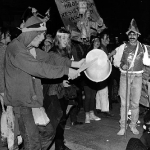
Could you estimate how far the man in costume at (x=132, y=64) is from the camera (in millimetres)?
5309

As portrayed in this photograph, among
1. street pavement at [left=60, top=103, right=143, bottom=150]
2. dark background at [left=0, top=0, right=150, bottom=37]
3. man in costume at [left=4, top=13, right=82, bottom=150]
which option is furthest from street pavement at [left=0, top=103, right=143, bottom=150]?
dark background at [left=0, top=0, right=150, bottom=37]

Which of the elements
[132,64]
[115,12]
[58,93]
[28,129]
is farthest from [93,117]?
[115,12]

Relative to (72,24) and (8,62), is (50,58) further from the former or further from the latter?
(72,24)

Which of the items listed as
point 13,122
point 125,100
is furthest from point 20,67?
point 125,100

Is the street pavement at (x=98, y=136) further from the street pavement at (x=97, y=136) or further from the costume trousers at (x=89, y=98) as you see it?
the costume trousers at (x=89, y=98)

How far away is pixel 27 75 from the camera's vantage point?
11.4 ft

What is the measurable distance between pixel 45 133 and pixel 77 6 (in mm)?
4681

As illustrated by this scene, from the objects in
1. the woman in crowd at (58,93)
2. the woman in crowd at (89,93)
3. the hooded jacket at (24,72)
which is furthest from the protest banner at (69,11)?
the hooded jacket at (24,72)

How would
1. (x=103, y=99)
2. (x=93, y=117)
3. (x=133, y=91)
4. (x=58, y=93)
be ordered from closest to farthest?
(x=58, y=93)
(x=133, y=91)
(x=93, y=117)
(x=103, y=99)

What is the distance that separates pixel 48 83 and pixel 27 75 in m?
1.27

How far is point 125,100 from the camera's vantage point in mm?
5500

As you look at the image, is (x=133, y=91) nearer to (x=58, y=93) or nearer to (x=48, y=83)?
(x=58, y=93)

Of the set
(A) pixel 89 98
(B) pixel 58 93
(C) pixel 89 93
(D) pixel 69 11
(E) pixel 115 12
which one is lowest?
(A) pixel 89 98

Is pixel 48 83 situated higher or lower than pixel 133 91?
higher
